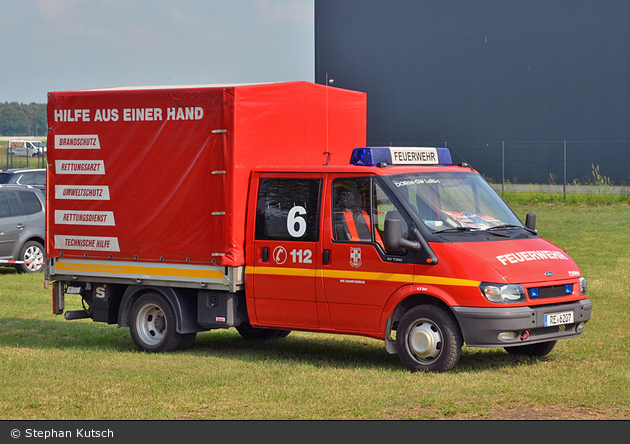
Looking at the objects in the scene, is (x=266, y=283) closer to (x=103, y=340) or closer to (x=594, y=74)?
(x=103, y=340)

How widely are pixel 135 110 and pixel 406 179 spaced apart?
322cm

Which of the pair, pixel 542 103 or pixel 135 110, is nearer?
pixel 135 110

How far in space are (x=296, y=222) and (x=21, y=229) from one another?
1082cm

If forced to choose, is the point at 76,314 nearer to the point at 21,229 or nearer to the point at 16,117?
the point at 21,229

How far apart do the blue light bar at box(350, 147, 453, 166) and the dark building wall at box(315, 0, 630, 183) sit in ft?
79.5

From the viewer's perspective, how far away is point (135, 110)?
984 centimetres

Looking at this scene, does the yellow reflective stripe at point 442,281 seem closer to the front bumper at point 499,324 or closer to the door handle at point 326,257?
the front bumper at point 499,324

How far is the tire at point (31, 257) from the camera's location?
59.6 ft

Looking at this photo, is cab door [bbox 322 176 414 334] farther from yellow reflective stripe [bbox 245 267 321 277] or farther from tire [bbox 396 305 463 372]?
tire [bbox 396 305 463 372]

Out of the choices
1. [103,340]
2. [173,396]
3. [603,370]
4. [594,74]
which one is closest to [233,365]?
[173,396]

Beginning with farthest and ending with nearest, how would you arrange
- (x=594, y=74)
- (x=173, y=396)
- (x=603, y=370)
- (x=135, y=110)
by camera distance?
1. (x=594, y=74)
2. (x=135, y=110)
3. (x=603, y=370)
4. (x=173, y=396)

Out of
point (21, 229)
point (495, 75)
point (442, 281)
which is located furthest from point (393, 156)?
point (495, 75)

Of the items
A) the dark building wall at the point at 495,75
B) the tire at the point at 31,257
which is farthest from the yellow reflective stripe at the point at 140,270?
the dark building wall at the point at 495,75

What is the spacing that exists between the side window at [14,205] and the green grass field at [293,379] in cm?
653
